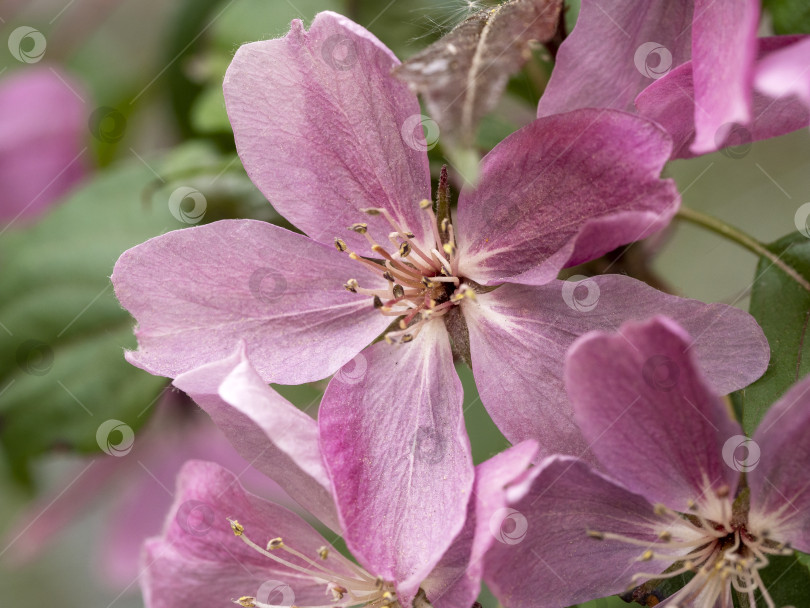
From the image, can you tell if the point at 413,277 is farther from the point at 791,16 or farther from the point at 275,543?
the point at 791,16

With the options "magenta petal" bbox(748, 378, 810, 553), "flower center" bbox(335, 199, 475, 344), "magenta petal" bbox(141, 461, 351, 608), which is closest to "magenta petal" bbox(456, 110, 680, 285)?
"flower center" bbox(335, 199, 475, 344)

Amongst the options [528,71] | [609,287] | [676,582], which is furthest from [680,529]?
[528,71]

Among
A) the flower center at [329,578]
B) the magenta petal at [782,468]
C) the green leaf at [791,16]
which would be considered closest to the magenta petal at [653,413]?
the magenta petal at [782,468]

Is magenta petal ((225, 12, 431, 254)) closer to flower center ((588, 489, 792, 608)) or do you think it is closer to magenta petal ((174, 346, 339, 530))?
magenta petal ((174, 346, 339, 530))

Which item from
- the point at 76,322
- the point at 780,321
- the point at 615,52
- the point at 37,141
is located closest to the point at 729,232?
the point at 780,321

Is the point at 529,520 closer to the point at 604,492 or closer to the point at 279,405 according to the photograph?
the point at 604,492

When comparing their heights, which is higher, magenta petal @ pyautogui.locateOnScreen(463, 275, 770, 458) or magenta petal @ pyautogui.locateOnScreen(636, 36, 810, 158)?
magenta petal @ pyautogui.locateOnScreen(636, 36, 810, 158)
